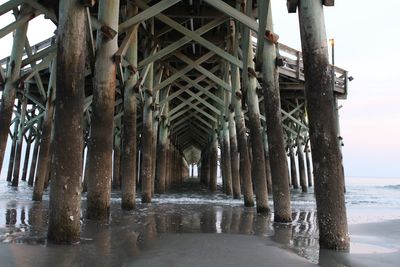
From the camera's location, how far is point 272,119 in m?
5.98

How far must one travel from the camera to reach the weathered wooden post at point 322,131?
3699 mm

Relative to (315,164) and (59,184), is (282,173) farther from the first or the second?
(59,184)

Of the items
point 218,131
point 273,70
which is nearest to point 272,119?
point 273,70

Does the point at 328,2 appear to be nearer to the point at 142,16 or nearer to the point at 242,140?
the point at 142,16

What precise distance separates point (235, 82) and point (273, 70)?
3508mm

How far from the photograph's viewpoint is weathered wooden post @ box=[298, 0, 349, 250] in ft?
12.1

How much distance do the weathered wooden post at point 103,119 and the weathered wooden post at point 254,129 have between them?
240cm

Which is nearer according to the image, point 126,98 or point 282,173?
point 282,173

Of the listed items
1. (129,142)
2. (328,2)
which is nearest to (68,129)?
(328,2)

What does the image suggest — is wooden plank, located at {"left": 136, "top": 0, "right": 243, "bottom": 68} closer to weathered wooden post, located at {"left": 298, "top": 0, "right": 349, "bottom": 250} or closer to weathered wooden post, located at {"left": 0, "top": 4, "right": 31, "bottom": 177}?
weathered wooden post, located at {"left": 0, "top": 4, "right": 31, "bottom": 177}

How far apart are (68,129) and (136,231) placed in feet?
5.65

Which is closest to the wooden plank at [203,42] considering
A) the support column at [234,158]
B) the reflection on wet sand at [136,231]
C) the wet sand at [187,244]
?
the reflection on wet sand at [136,231]

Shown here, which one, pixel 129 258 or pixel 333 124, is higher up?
pixel 333 124

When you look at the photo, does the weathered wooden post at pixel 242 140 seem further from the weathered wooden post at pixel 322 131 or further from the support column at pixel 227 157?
the weathered wooden post at pixel 322 131
